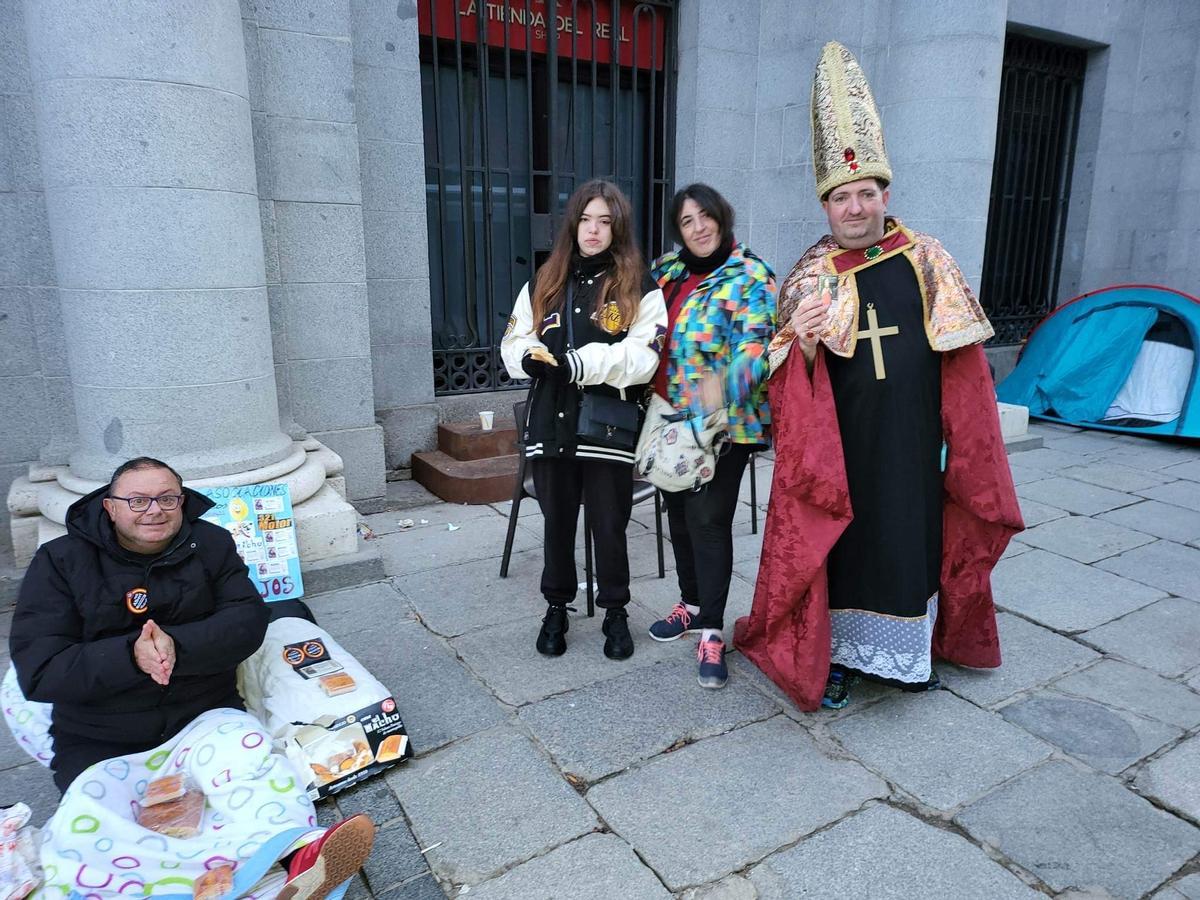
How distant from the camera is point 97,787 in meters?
2.03

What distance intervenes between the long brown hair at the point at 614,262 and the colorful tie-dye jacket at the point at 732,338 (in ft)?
0.67

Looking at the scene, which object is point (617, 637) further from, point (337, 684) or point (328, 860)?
point (328, 860)

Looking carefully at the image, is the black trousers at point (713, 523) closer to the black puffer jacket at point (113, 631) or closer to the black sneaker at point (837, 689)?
the black sneaker at point (837, 689)

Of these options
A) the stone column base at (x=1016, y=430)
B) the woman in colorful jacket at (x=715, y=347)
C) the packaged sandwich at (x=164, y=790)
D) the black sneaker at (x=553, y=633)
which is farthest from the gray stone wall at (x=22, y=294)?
the stone column base at (x=1016, y=430)

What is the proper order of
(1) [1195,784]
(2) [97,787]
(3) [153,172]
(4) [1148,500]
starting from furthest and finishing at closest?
(4) [1148,500]
(3) [153,172]
(1) [1195,784]
(2) [97,787]

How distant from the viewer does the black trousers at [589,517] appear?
10.5 ft

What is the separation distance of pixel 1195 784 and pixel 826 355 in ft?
5.74

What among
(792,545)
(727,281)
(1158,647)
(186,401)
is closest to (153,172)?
(186,401)

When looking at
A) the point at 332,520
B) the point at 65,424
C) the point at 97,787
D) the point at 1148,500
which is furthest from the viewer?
the point at 1148,500

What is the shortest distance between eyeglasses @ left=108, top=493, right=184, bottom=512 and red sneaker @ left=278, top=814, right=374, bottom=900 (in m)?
0.94

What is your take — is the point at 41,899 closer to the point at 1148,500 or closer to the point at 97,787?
the point at 97,787

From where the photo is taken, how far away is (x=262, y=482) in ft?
12.8

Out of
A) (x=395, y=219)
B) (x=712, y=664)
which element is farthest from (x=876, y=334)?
(x=395, y=219)

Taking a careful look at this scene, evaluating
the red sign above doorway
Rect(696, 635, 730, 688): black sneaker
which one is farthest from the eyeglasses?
the red sign above doorway
